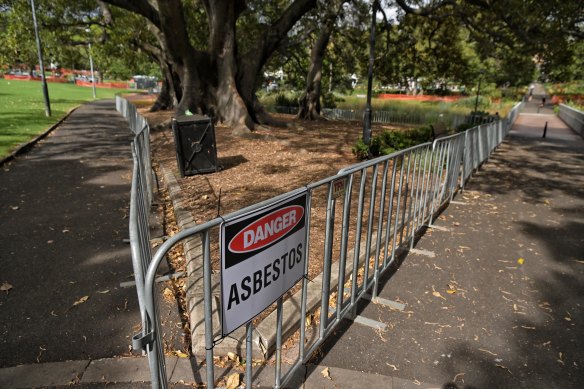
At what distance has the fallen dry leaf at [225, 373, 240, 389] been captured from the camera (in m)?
2.65

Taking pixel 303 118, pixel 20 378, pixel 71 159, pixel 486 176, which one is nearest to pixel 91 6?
pixel 303 118

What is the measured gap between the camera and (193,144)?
8320mm

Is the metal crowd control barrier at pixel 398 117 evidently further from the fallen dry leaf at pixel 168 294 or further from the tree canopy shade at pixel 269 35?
the fallen dry leaf at pixel 168 294

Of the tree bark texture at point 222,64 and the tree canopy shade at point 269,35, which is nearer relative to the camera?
the tree canopy shade at point 269,35

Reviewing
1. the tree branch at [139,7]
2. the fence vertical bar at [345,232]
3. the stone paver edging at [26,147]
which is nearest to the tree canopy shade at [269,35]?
the tree branch at [139,7]

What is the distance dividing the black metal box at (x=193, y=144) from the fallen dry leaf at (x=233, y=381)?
246 inches

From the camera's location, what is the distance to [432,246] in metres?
5.39

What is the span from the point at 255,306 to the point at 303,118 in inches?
892

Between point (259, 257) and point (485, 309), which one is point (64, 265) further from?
point (485, 309)

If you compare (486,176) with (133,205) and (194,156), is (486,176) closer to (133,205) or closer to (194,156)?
(194,156)

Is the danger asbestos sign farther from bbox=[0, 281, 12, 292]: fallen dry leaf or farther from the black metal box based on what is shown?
the black metal box

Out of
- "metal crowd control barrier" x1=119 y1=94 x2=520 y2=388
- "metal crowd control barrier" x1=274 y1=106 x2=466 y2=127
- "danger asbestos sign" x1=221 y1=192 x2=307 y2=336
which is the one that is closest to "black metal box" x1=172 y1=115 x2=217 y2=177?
"metal crowd control barrier" x1=119 y1=94 x2=520 y2=388

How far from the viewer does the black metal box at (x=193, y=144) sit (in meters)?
8.30

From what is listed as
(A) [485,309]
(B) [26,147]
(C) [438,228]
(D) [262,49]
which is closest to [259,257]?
Result: (A) [485,309]
